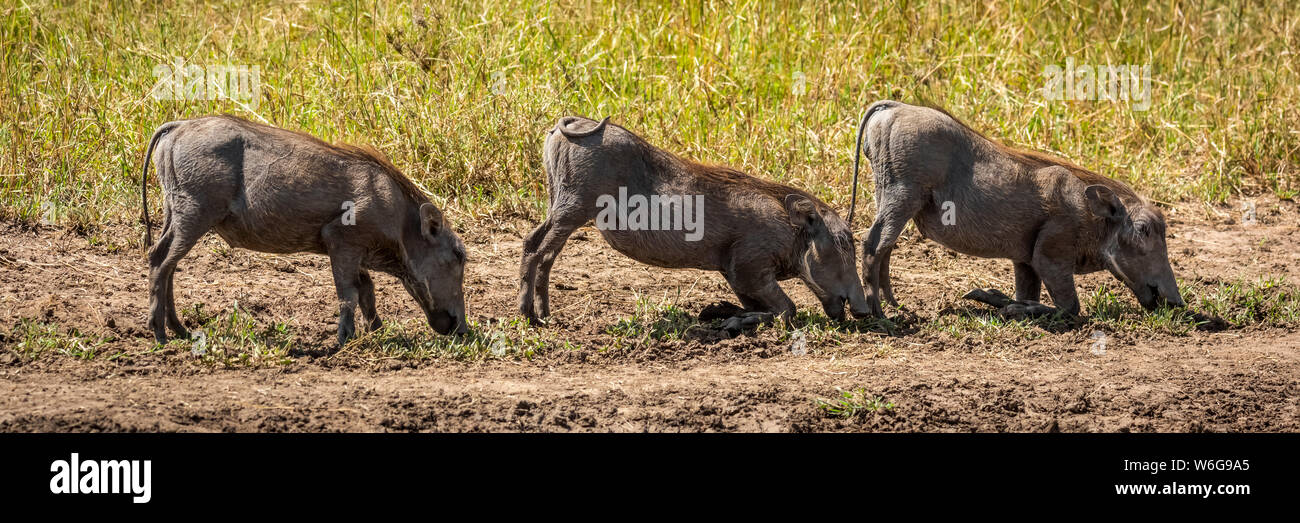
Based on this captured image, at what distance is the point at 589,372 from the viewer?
17.7ft

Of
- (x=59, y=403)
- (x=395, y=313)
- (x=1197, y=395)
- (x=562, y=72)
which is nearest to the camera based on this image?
(x=59, y=403)

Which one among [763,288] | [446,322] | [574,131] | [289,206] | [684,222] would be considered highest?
[574,131]

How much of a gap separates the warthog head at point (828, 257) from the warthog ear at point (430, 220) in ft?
5.12

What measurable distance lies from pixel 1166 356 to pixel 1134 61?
181 inches

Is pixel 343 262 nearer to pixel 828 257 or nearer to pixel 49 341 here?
pixel 49 341

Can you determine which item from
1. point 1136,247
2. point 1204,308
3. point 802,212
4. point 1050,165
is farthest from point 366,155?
point 1204,308

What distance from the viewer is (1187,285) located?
692cm

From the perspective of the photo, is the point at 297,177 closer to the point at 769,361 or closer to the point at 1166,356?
the point at 769,361

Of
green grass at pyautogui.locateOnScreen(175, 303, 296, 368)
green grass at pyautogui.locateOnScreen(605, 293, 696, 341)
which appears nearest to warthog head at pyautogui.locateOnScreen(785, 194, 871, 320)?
green grass at pyautogui.locateOnScreen(605, 293, 696, 341)

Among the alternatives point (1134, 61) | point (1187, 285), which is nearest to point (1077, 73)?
point (1134, 61)

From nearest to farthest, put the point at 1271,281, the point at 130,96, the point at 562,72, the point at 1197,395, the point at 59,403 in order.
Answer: the point at 59,403 → the point at 1197,395 → the point at 1271,281 → the point at 130,96 → the point at 562,72

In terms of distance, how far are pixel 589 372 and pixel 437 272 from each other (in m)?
0.80

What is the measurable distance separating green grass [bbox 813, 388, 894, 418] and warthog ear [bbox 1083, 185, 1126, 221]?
1.75 meters

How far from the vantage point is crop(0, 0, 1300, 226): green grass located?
7.83 metres
